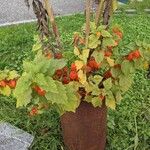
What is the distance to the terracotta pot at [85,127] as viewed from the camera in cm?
296

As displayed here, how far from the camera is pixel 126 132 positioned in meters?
3.56

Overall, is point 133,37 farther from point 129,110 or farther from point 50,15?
point 50,15

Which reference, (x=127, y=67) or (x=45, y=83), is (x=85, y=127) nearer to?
(x=127, y=67)

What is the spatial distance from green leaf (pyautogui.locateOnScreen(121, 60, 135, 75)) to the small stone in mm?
1053

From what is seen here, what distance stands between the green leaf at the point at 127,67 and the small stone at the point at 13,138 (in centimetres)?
105

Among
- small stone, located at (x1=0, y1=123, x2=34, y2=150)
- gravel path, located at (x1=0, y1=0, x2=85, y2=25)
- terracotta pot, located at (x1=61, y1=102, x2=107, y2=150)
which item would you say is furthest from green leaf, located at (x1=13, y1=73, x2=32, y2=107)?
gravel path, located at (x1=0, y1=0, x2=85, y2=25)

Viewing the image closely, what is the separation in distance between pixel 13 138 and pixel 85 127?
665mm

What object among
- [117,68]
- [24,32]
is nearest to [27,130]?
[117,68]

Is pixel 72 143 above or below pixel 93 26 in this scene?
below

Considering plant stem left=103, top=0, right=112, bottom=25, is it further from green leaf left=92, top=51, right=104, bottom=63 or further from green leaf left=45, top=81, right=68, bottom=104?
green leaf left=45, top=81, right=68, bottom=104

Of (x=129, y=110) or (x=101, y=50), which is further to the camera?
(x=129, y=110)

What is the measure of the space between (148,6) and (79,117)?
11.5 ft

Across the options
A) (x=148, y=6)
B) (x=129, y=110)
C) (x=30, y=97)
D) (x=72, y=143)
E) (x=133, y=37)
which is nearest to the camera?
(x=30, y=97)

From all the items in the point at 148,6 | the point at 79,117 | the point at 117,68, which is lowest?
the point at 148,6
